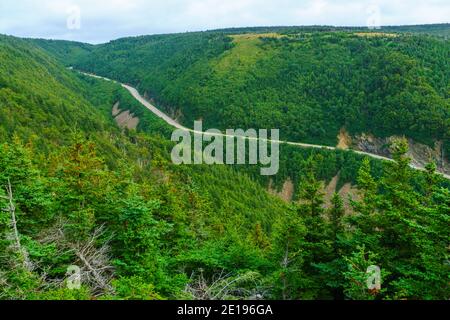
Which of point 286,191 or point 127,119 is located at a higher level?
point 127,119

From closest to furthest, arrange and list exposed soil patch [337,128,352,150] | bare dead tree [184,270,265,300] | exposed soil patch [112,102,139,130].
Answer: bare dead tree [184,270,265,300] < exposed soil patch [337,128,352,150] < exposed soil patch [112,102,139,130]

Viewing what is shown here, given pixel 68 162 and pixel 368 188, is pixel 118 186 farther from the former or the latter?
pixel 368 188

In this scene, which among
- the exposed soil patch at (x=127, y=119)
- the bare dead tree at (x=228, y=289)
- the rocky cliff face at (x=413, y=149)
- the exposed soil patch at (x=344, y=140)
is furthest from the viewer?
the exposed soil patch at (x=127, y=119)

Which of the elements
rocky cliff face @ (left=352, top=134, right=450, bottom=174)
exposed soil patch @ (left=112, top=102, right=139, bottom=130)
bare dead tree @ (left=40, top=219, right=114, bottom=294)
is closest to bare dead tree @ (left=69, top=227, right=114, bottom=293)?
bare dead tree @ (left=40, top=219, right=114, bottom=294)

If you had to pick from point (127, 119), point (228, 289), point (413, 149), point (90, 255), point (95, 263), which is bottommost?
point (413, 149)

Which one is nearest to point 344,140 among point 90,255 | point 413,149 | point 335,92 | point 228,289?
point 413,149

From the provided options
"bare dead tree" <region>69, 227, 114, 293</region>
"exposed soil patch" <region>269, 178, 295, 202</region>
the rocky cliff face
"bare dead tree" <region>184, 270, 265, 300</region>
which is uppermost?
"bare dead tree" <region>69, 227, 114, 293</region>

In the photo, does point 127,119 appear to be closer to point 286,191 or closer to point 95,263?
point 286,191

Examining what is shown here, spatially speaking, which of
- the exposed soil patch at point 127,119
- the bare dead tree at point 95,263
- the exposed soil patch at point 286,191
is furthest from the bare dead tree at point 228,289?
the exposed soil patch at point 127,119

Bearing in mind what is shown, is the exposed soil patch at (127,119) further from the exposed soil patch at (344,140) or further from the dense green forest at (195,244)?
the dense green forest at (195,244)

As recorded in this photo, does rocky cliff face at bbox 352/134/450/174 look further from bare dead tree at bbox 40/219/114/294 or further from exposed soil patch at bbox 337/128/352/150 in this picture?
bare dead tree at bbox 40/219/114/294

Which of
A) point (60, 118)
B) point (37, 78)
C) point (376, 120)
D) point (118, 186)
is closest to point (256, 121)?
point (376, 120)

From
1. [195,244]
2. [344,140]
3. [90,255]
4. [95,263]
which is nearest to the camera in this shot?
[95,263]
